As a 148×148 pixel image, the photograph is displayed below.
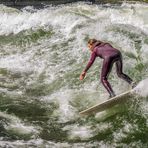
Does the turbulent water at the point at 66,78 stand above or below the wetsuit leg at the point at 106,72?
below

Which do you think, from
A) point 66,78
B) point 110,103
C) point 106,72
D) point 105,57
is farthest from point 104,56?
point 66,78

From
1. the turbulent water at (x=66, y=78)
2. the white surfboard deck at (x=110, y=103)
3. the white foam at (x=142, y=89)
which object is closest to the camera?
the turbulent water at (x=66, y=78)

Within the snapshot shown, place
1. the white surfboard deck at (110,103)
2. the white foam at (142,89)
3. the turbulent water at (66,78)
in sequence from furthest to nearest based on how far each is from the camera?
the white foam at (142,89)
the white surfboard deck at (110,103)
the turbulent water at (66,78)

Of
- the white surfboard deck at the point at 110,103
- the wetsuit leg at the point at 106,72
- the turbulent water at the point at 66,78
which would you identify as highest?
the wetsuit leg at the point at 106,72

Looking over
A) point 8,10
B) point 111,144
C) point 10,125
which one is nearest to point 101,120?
point 111,144

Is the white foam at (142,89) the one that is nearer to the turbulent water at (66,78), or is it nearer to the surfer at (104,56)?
the turbulent water at (66,78)

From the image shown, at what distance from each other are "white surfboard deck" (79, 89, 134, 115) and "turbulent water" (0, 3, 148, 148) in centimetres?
18

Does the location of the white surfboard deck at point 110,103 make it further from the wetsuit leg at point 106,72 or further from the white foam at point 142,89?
the wetsuit leg at point 106,72

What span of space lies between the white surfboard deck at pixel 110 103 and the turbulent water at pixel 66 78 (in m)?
0.18

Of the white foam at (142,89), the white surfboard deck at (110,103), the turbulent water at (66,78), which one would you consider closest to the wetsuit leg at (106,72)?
the white surfboard deck at (110,103)

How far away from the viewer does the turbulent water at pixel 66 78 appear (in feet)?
42.4

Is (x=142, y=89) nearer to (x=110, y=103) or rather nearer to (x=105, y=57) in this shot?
(x=110, y=103)

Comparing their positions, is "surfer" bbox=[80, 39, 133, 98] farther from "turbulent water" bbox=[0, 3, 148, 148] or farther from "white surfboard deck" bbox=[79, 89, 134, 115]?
"turbulent water" bbox=[0, 3, 148, 148]

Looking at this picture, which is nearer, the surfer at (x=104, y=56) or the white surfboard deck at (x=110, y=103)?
the white surfboard deck at (x=110, y=103)
